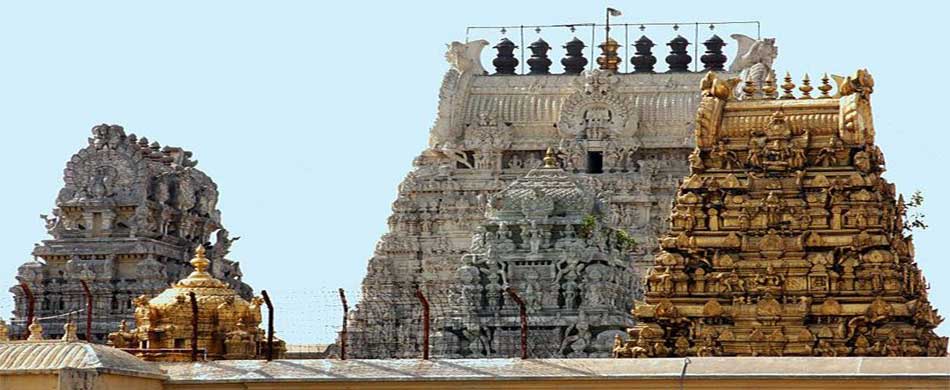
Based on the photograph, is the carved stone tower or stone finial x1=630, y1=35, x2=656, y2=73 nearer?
Answer: the carved stone tower

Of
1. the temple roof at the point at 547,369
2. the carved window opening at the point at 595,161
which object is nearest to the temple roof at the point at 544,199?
the carved window opening at the point at 595,161

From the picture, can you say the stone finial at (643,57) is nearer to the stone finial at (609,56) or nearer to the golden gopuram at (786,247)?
the stone finial at (609,56)

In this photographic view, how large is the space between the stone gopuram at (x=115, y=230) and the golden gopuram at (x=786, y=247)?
120 ft

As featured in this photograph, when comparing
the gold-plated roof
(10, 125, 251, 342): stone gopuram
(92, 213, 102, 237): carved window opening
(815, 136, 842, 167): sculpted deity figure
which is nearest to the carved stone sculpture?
(10, 125, 251, 342): stone gopuram

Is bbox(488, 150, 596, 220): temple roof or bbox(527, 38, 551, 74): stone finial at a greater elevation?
bbox(527, 38, 551, 74): stone finial

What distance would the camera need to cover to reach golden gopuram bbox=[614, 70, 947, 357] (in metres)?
59.0

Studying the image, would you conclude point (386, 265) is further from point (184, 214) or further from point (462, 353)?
point (462, 353)

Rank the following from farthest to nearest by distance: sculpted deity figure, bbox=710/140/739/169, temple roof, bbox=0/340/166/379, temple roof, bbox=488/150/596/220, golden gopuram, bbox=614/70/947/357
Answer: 1. temple roof, bbox=488/150/596/220
2. sculpted deity figure, bbox=710/140/739/169
3. golden gopuram, bbox=614/70/947/357
4. temple roof, bbox=0/340/166/379

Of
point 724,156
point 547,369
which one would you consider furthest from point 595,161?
point 547,369

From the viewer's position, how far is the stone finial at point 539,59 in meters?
118

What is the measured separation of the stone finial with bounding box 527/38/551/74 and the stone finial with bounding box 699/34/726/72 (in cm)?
502

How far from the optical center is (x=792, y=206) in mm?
59688

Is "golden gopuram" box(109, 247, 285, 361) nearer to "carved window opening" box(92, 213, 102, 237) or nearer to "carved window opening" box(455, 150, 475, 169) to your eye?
"carved window opening" box(92, 213, 102, 237)

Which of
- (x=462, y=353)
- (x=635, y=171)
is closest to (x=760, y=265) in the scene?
(x=462, y=353)
